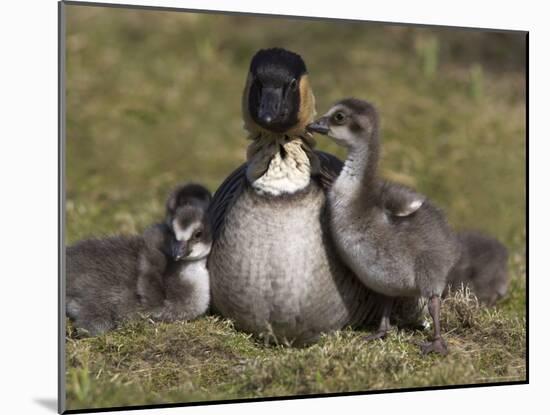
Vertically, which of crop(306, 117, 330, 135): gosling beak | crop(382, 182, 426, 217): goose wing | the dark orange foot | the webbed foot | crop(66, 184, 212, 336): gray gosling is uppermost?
crop(306, 117, 330, 135): gosling beak

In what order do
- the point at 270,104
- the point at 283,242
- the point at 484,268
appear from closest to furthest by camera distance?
1. the point at 270,104
2. the point at 283,242
3. the point at 484,268

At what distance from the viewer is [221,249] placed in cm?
680

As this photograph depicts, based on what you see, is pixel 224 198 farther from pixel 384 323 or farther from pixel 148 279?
pixel 384 323

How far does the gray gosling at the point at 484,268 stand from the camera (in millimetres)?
8234

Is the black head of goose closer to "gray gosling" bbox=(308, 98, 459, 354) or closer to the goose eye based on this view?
the goose eye

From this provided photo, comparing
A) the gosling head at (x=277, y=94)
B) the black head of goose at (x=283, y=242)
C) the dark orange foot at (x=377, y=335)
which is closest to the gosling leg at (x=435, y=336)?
the dark orange foot at (x=377, y=335)

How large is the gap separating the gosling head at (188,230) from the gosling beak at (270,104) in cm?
86

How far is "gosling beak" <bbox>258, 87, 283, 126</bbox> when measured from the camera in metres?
6.32

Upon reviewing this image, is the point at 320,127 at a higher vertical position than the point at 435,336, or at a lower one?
higher

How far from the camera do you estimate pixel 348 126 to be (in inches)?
254

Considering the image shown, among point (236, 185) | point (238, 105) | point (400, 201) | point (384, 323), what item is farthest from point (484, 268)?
point (238, 105)

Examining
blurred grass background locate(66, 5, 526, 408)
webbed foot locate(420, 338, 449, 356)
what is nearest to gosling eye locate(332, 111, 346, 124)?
webbed foot locate(420, 338, 449, 356)

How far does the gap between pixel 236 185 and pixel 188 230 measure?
553 mm

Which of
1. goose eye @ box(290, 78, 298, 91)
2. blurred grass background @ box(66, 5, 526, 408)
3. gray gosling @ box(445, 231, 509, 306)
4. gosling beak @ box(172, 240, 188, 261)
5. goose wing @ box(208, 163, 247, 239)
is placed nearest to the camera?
goose eye @ box(290, 78, 298, 91)
